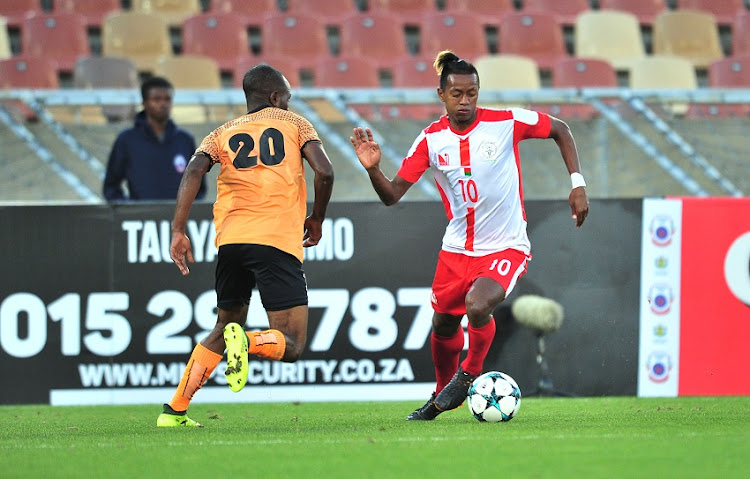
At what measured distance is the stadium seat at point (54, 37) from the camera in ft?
43.9

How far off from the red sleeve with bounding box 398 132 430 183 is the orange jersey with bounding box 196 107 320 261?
0.80 metres

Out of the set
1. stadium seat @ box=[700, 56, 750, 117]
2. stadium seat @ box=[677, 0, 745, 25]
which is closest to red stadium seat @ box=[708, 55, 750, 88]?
stadium seat @ box=[700, 56, 750, 117]

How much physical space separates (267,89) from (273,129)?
0.25 m

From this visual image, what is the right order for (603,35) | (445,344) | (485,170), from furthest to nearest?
1. (603,35)
2. (445,344)
3. (485,170)

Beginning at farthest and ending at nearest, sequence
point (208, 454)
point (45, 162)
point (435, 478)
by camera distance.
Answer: point (45, 162)
point (208, 454)
point (435, 478)

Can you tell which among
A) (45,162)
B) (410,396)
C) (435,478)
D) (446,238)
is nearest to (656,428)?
(446,238)

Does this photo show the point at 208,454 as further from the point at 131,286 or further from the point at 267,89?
the point at 131,286

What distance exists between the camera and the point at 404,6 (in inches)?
587

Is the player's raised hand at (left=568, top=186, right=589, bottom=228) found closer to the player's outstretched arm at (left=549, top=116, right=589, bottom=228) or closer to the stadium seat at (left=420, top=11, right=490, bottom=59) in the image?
the player's outstretched arm at (left=549, top=116, right=589, bottom=228)

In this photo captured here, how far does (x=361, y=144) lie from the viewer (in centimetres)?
611

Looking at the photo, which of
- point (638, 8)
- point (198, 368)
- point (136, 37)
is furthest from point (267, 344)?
point (638, 8)

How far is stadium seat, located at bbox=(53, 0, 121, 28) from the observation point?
13.9 metres

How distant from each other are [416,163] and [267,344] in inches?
60.6

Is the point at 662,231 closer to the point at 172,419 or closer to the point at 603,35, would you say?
the point at 172,419
